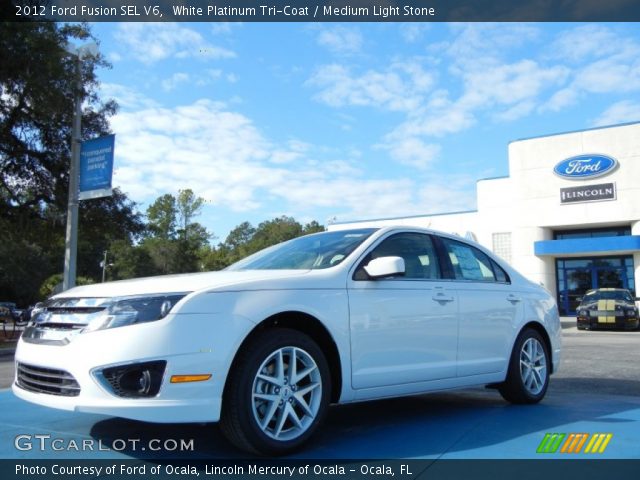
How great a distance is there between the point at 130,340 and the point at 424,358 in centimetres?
224

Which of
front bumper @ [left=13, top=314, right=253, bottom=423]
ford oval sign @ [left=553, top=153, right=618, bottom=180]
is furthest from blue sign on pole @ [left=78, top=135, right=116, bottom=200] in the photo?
ford oval sign @ [left=553, top=153, right=618, bottom=180]

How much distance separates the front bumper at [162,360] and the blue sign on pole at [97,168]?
12080mm

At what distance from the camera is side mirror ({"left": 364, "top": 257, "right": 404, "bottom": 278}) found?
4206mm

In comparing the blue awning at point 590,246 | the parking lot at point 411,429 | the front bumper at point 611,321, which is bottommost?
the parking lot at point 411,429

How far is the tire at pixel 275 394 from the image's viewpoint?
3.47m

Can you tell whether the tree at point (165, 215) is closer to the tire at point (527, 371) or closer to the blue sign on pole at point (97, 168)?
the blue sign on pole at point (97, 168)

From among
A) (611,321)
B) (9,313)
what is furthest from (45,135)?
(9,313)

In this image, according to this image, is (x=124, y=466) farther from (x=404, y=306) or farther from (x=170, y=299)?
(x=404, y=306)

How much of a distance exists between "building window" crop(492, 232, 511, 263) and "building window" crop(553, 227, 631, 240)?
8.28 feet

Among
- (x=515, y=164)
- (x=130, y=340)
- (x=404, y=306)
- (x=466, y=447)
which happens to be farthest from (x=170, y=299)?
(x=515, y=164)

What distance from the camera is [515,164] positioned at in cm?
3309

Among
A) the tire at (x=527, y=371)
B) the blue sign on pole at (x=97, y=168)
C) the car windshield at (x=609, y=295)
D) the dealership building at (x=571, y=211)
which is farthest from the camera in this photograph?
the dealership building at (x=571, y=211)

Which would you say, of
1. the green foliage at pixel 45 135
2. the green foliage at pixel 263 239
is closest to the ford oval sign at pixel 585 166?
the green foliage at pixel 45 135

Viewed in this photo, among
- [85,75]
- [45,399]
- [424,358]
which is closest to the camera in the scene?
[45,399]
